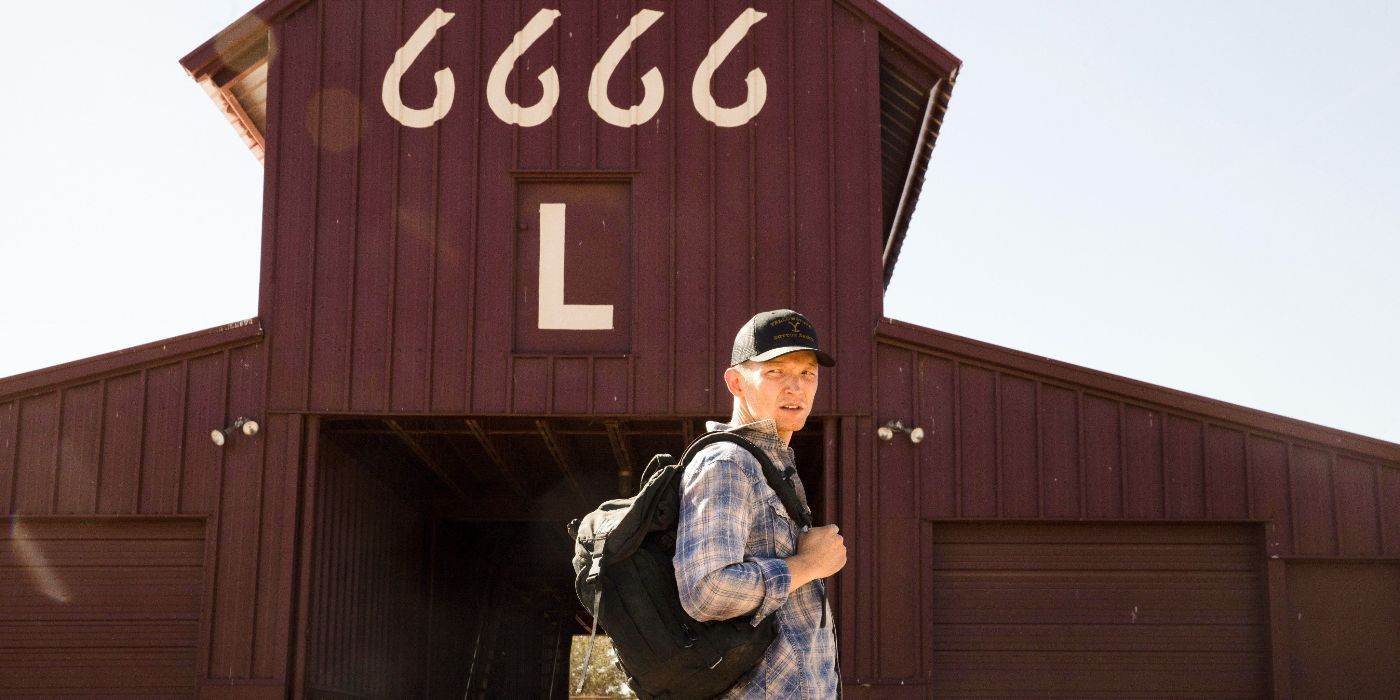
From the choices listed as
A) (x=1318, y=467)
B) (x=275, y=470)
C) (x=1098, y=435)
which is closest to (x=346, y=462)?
(x=275, y=470)

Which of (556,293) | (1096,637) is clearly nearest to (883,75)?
(556,293)

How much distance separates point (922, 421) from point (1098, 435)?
5.04 feet

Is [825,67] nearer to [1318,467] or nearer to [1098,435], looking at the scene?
[1098,435]

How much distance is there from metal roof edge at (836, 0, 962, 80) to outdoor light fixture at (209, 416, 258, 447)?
6.56 m

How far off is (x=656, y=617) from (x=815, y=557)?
0.46m

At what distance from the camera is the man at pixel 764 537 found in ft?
12.3

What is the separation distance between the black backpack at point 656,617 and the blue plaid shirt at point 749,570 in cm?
5

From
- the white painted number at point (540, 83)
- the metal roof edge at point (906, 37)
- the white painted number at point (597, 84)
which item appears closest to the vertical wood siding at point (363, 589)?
the white painted number at point (597, 84)

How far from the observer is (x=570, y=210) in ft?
45.5

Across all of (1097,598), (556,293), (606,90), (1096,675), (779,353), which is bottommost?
(1096,675)

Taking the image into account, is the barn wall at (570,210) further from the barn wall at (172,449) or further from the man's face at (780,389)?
the man's face at (780,389)

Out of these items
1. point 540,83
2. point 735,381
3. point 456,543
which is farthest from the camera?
point 456,543

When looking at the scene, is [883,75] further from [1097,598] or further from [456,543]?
[456,543]

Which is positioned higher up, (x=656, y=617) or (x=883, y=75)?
(x=883, y=75)
